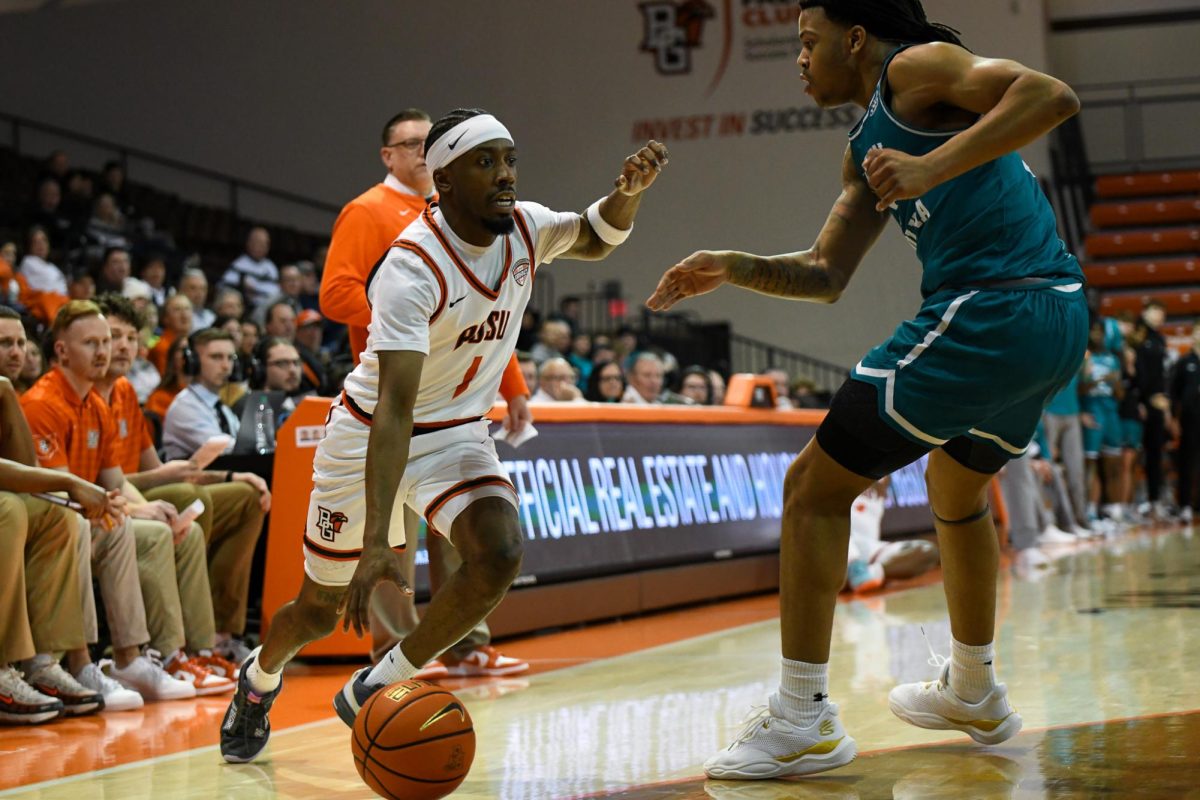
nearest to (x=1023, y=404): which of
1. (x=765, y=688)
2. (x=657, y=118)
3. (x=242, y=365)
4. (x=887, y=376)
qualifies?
(x=887, y=376)

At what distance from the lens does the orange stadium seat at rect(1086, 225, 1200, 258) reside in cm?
2183

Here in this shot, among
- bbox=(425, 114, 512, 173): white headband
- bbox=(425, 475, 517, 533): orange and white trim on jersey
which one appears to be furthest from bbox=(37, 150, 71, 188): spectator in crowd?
bbox=(425, 475, 517, 533): orange and white trim on jersey

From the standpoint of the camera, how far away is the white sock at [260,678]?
405cm

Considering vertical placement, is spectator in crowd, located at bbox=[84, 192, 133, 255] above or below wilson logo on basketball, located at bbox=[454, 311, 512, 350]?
above

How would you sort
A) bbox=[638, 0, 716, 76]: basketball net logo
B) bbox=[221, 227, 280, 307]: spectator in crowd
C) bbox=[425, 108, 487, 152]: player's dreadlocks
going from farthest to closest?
bbox=[638, 0, 716, 76]: basketball net logo → bbox=[221, 227, 280, 307]: spectator in crowd → bbox=[425, 108, 487, 152]: player's dreadlocks

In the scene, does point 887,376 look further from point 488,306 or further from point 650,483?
point 650,483

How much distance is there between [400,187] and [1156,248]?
19095mm

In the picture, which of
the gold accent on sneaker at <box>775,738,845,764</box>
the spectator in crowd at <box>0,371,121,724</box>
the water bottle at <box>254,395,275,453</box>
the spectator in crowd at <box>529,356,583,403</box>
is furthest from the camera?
the spectator in crowd at <box>529,356,583,403</box>

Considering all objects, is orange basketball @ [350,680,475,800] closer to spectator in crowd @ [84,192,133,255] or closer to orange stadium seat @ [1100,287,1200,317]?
spectator in crowd @ [84,192,133,255]

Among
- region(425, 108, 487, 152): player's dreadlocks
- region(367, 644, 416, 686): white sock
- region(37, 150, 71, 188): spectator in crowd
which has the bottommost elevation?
region(367, 644, 416, 686): white sock

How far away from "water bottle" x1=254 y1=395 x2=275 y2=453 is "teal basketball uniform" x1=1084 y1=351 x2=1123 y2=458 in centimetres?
992

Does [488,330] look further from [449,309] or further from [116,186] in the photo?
[116,186]

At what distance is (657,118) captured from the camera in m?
21.1

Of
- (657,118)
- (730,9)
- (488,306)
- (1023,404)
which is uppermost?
(730,9)
